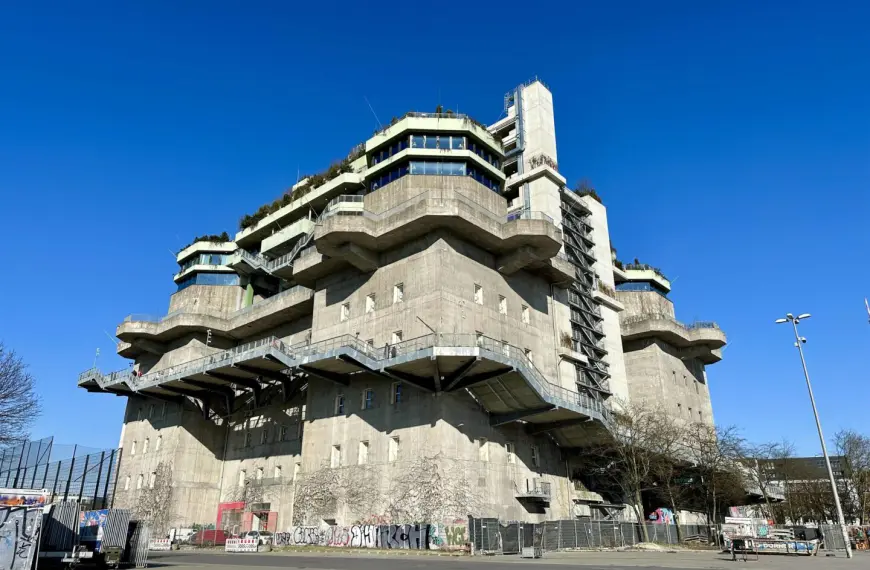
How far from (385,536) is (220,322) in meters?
31.5

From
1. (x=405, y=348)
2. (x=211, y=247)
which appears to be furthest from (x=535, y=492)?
(x=211, y=247)

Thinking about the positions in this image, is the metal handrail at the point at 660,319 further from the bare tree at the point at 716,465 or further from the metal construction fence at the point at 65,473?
the metal construction fence at the point at 65,473

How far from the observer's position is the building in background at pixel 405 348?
39.4 metres

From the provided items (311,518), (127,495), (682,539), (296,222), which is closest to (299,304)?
(296,222)

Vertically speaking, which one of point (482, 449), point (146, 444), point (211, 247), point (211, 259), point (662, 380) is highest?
point (211, 247)

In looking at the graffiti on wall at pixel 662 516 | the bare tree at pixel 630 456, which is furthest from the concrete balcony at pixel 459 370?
the graffiti on wall at pixel 662 516

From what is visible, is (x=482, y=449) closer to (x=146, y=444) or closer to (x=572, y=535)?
(x=572, y=535)

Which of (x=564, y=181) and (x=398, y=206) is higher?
(x=564, y=181)

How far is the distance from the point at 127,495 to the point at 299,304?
83.7ft

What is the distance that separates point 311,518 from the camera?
4194 centimetres

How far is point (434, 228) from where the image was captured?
141ft

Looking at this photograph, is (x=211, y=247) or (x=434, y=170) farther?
(x=211, y=247)

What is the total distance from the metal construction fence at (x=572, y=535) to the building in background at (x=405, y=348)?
2.38 m

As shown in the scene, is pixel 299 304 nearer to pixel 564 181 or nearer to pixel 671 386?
pixel 564 181
